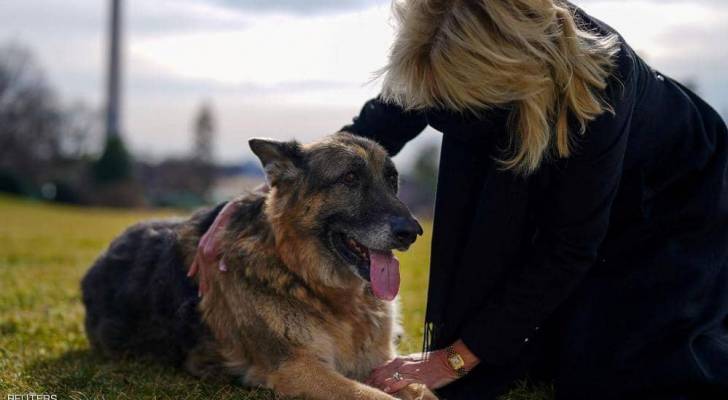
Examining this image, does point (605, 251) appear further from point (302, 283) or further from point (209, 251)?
point (209, 251)

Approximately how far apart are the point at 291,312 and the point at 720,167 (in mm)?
2664

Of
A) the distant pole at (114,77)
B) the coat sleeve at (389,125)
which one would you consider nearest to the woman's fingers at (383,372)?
the coat sleeve at (389,125)

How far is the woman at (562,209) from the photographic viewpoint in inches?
145

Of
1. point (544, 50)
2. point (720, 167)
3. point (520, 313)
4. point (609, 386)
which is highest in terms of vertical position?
point (544, 50)

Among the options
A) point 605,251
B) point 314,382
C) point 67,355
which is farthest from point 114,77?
point 605,251

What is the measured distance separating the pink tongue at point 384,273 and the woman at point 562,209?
0.26m

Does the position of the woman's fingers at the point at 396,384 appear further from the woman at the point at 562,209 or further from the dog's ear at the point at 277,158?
the dog's ear at the point at 277,158

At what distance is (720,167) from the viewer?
4.18 meters

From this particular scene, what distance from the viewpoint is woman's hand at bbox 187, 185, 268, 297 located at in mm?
4812

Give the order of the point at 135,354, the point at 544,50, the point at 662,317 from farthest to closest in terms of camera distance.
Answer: the point at 135,354 → the point at 662,317 → the point at 544,50

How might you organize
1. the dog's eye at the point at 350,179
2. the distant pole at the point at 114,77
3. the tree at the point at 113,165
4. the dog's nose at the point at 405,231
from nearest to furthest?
the dog's nose at the point at 405,231
the dog's eye at the point at 350,179
the tree at the point at 113,165
the distant pole at the point at 114,77

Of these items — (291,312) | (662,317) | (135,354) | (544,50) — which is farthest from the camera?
(135,354)

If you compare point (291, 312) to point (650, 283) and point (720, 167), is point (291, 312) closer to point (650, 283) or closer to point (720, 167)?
point (650, 283)

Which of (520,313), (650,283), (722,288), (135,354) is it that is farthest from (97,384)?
(722,288)
